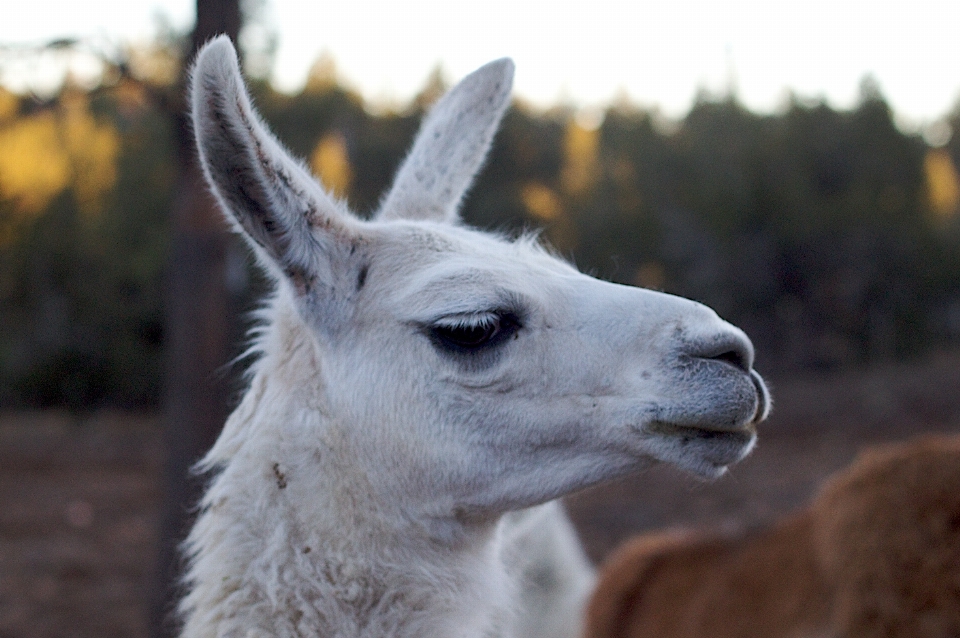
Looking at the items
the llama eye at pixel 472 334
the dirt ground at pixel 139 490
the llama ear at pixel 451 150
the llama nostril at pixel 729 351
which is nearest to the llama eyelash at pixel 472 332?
the llama eye at pixel 472 334

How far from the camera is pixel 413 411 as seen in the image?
242cm

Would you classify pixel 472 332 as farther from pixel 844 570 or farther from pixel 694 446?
pixel 844 570

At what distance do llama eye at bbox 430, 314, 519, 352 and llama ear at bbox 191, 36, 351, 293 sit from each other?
0.39m

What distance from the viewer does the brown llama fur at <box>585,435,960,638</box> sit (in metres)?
2.95

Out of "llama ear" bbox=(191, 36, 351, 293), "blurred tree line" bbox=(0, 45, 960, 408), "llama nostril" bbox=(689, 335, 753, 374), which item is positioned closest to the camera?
"llama ear" bbox=(191, 36, 351, 293)

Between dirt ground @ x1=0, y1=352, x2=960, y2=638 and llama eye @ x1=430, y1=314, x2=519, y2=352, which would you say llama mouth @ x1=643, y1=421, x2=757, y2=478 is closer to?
llama eye @ x1=430, y1=314, x2=519, y2=352

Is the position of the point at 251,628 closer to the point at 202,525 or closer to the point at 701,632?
the point at 202,525

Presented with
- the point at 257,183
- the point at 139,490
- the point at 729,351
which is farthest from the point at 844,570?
the point at 139,490

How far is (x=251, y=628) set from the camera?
2289 mm

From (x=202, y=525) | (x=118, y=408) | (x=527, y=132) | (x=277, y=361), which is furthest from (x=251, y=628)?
(x=527, y=132)

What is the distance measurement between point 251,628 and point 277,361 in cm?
79

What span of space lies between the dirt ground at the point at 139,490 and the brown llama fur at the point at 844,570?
120 centimetres

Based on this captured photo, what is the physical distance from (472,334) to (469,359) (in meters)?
0.07

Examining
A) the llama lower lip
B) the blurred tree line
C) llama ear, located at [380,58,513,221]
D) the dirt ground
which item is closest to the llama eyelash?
the llama lower lip
